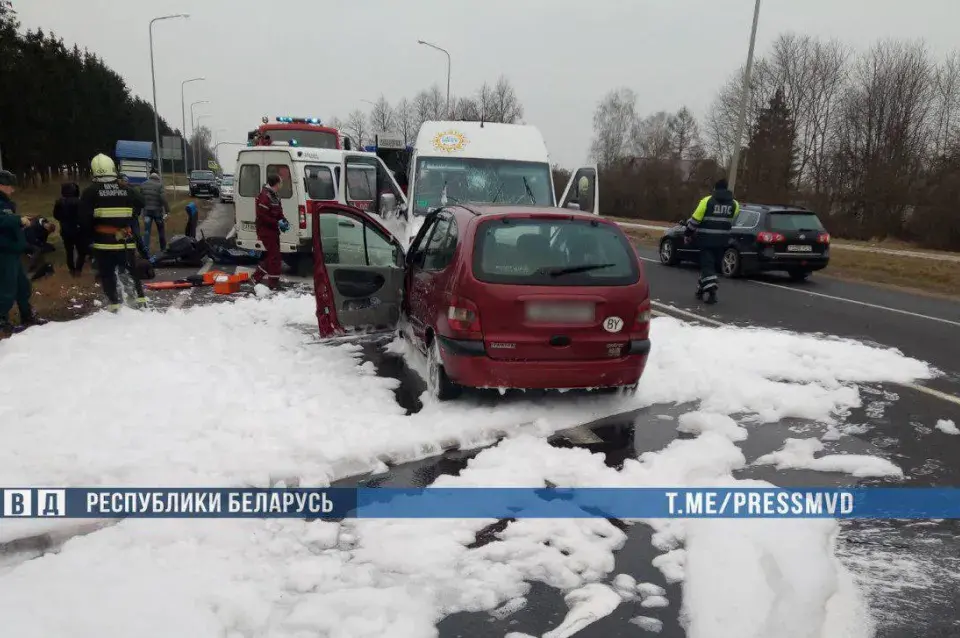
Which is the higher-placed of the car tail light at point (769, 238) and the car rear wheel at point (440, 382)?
the car tail light at point (769, 238)

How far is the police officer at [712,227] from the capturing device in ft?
37.6

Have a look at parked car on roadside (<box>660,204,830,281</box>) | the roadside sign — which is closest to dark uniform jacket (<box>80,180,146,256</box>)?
parked car on roadside (<box>660,204,830,281</box>)

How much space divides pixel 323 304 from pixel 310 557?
4.38 metres

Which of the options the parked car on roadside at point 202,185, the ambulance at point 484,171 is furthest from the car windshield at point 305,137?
the parked car on roadside at point 202,185

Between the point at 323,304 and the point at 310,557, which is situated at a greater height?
the point at 323,304

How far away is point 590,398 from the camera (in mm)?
5953

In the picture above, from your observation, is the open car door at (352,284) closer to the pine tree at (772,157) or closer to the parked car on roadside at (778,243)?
the parked car on roadside at (778,243)

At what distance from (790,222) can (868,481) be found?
467 inches

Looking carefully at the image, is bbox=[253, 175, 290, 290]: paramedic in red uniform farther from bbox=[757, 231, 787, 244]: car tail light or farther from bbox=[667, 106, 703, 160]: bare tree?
bbox=[667, 106, 703, 160]: bare tree

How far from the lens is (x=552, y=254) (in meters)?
5.39

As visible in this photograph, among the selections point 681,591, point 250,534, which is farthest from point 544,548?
point 250,534

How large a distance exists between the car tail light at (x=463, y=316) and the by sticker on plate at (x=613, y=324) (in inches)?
37.8

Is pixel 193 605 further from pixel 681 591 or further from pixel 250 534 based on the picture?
pixel 681 591

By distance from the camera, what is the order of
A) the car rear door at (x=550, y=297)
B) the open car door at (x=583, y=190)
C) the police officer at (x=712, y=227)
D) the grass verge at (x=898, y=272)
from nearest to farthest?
the car rear door at (x=550, y=297)
the open car door at (x=583, y=190)
the police officer at (x=712, y=227)
the grass verge at (x=898, y=272)
